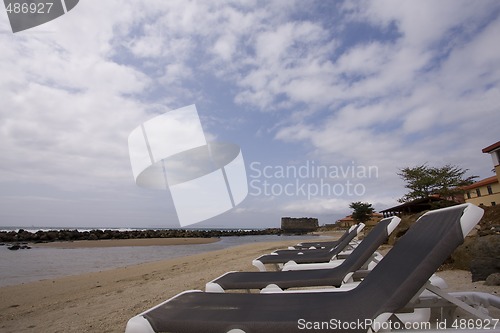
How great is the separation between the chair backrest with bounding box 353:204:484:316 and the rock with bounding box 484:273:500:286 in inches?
103

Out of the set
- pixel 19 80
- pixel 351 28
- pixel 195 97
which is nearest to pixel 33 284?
pixel 19 80

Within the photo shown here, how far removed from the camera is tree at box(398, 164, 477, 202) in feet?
48.5

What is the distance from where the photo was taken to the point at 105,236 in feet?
97.0

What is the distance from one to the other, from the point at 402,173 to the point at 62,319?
16520mm

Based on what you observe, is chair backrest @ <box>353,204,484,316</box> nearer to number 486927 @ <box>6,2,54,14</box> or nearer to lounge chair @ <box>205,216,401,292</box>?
lounge chair @ <box>205,216,401,292</box>

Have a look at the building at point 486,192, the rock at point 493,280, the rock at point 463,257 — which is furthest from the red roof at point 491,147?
the rock at point 493,280

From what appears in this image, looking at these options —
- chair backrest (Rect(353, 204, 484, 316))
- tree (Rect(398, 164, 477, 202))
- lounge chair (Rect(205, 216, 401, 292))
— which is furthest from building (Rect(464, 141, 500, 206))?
chair backrest (Rect(353, 204, 484, 316))

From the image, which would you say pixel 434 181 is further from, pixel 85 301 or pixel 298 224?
pixel 298 224

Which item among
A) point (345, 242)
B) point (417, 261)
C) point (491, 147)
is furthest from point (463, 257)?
point (491, 147)

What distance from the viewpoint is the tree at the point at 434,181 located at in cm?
1479

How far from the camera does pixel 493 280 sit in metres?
3.98

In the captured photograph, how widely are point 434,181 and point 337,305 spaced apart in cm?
1539

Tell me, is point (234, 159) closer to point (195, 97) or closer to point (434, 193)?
point (195, 97)

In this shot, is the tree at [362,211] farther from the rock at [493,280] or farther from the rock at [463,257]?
the rock at [493,280]
